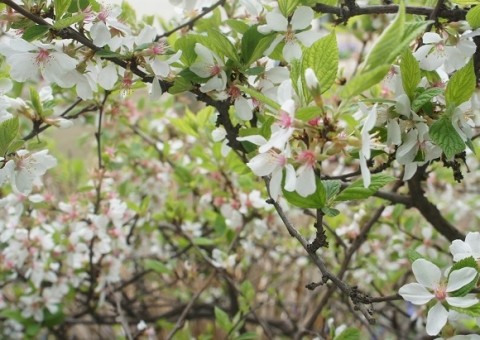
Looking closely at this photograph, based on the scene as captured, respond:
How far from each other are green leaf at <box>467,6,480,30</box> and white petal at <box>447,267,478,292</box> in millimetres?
316

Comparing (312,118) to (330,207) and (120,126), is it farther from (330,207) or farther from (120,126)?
(120,126)

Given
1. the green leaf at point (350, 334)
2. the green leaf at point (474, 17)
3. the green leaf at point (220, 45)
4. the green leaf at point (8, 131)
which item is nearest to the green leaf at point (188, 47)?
the green leaf at point (220, 45)

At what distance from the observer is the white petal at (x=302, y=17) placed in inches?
27.2

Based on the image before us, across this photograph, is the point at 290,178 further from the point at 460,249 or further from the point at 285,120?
the point at 460,249

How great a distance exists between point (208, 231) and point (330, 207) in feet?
4.12

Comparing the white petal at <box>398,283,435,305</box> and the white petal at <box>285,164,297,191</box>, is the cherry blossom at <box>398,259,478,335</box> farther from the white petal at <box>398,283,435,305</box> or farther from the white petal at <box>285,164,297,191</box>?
the white petal at <box>285,164,297,191</box>

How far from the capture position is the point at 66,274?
62.4 inches

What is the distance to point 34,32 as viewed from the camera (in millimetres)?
658

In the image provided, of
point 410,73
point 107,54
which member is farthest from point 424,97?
point 107,54

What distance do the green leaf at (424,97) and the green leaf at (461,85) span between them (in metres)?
0.02

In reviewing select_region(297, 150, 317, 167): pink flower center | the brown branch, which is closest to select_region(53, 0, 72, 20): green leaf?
select_region(297, 150, 317, 167): pink flower center

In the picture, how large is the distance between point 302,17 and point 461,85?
0.21 meters

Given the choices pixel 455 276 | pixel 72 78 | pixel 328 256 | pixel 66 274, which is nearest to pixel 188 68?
pixel 72 78

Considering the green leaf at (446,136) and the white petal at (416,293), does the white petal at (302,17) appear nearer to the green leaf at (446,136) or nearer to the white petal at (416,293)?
the green leaf at (446,136)
